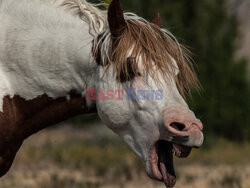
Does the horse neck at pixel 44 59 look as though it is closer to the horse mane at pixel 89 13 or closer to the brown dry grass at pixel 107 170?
the horse mane at pixel 89 13

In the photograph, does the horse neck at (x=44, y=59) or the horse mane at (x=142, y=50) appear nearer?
the horse mane at (x=142, y=50)

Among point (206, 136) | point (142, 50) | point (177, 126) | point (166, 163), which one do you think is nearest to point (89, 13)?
point (142, 50)

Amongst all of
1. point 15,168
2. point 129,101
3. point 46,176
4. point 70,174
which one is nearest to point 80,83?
point 129,101

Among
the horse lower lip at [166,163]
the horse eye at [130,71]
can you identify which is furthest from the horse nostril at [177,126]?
the horse eye at [130,71]

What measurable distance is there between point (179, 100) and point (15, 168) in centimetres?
717

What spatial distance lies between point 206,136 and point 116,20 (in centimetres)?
1422

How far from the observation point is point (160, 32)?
3.46m

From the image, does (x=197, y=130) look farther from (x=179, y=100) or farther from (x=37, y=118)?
(x=37, y=118)

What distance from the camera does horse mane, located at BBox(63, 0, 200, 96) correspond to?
10.6 ft

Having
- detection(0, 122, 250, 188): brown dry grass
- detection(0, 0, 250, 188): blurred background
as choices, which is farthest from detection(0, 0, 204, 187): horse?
detection(0, 0, 250, 188): blurred background

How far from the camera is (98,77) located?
3404 mm

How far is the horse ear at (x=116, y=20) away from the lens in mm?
3254

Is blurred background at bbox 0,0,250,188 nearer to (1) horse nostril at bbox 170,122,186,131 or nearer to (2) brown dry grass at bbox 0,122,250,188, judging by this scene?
(2) brown dry grass at bbox 0,122,250,188

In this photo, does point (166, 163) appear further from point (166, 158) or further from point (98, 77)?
point (98, 77)
